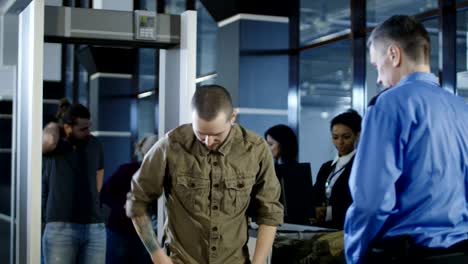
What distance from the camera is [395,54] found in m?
2.37

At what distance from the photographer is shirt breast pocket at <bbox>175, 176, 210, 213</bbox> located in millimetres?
2816

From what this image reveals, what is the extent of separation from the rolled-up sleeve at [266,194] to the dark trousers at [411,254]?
0.68 m

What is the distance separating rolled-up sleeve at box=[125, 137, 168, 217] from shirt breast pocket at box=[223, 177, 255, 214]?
25 cm

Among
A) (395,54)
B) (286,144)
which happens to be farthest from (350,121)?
(395,54)

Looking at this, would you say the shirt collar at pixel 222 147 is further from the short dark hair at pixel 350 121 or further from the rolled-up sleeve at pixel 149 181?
the short dark hair at pixel 350 121

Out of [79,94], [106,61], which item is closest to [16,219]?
[106,61]

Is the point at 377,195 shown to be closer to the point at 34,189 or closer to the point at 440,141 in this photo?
the point at 440,141

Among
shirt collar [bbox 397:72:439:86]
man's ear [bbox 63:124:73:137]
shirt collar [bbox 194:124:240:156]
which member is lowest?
shirt collar [bbox 194:124:240:156]

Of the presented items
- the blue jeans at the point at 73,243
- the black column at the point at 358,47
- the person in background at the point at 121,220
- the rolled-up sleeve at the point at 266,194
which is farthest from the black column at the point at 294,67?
the rolled-up sleeve at the point at 266,194

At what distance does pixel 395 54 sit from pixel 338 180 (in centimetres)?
202

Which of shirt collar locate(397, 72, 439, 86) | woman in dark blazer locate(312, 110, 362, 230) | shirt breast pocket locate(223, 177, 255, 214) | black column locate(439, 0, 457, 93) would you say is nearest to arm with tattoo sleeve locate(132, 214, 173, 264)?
shirt breast pocket locate(223, 177, 255, 214)

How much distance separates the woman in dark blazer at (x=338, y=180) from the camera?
13.9ft

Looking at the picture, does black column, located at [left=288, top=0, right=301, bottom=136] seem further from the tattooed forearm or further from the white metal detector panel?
the tattooed forearm

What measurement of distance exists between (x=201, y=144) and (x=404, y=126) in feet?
2.84
